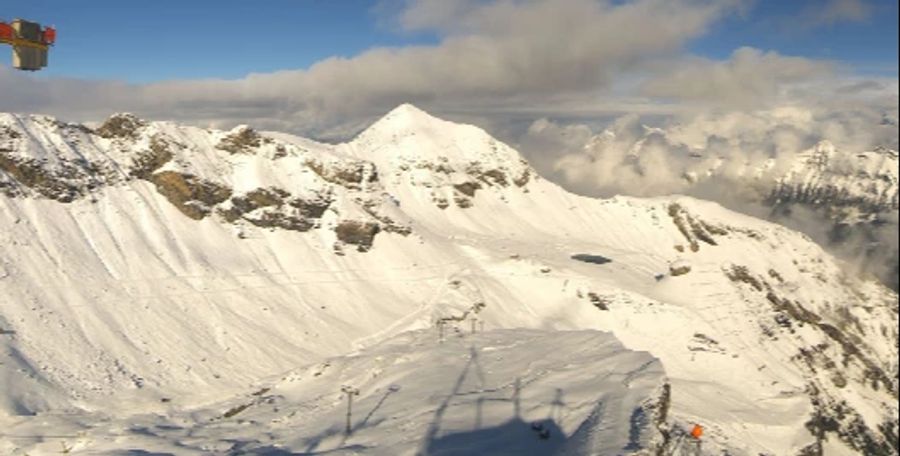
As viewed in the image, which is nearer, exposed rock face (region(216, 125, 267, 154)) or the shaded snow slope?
the shaded snow slope

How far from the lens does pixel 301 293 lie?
83.1m

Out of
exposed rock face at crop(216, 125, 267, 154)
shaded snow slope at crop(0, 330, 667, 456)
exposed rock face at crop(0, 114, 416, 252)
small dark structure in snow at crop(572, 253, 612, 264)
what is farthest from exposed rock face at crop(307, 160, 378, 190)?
shaded snow slope at crop(0, 330, 667, 456)

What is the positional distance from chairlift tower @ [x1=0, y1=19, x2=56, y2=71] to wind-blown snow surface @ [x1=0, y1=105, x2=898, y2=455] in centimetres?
2055

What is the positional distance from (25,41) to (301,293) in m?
58.4

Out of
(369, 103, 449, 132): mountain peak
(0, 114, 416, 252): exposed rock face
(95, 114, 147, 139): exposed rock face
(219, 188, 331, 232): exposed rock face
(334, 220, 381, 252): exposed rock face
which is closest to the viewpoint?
(0, 114, 416, 252): exposed rock face

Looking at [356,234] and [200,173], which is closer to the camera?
[200,173]

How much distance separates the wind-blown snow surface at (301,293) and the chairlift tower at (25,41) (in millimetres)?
20553

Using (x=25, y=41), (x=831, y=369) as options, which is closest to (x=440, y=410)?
(x=25, y=41)

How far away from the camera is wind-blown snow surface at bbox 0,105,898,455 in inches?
2339

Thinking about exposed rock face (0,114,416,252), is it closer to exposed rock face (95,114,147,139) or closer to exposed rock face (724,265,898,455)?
exposed rock face (95,114,147,139)

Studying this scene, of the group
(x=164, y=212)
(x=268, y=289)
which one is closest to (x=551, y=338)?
(x=268, y=289)

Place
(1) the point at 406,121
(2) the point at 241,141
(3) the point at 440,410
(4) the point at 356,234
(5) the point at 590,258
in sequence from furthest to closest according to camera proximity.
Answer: (1) the point at 406,121 < (5) the point at 590,258 < (2) the point at 241,141 < (4) the point at 356,234 < (3) the point at 440,410

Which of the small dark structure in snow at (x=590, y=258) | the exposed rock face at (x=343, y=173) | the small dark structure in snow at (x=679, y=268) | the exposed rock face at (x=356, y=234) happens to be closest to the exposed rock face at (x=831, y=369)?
the small dark structure in snow at (x=679, y=268)

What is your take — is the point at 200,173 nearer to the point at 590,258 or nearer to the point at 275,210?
the point at 275,210
